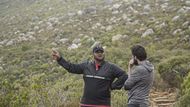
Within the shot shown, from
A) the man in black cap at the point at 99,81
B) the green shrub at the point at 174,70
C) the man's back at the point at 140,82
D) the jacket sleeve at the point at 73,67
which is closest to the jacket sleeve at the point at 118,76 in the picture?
the man in black cap at the point at 99,81

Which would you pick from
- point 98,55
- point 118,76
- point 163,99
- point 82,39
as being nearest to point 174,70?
point 163,99

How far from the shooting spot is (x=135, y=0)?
30344 mm

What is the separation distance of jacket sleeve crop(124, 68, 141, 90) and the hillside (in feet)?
7.72

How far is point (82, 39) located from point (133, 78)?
56.0ft

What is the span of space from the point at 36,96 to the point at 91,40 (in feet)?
47.2

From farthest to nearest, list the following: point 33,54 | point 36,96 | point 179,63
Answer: point 33,54 → point 179,63 → point 36,96

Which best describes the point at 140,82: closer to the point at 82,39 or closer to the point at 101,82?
the point at 101,82

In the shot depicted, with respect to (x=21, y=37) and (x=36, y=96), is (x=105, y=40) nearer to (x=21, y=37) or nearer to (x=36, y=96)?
(x=21, y=37)

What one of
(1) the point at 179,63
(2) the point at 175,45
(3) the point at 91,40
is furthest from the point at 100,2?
(1) the point at 179,63

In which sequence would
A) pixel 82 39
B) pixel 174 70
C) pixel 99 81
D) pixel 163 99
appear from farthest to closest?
pixel 82 39 < pixel 174 70 < pixel 163 99 < pixel 99 81

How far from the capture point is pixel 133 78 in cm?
644

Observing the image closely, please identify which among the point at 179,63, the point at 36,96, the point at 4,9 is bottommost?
the point at 4,9

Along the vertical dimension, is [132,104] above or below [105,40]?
above

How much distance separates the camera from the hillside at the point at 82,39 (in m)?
11.9
